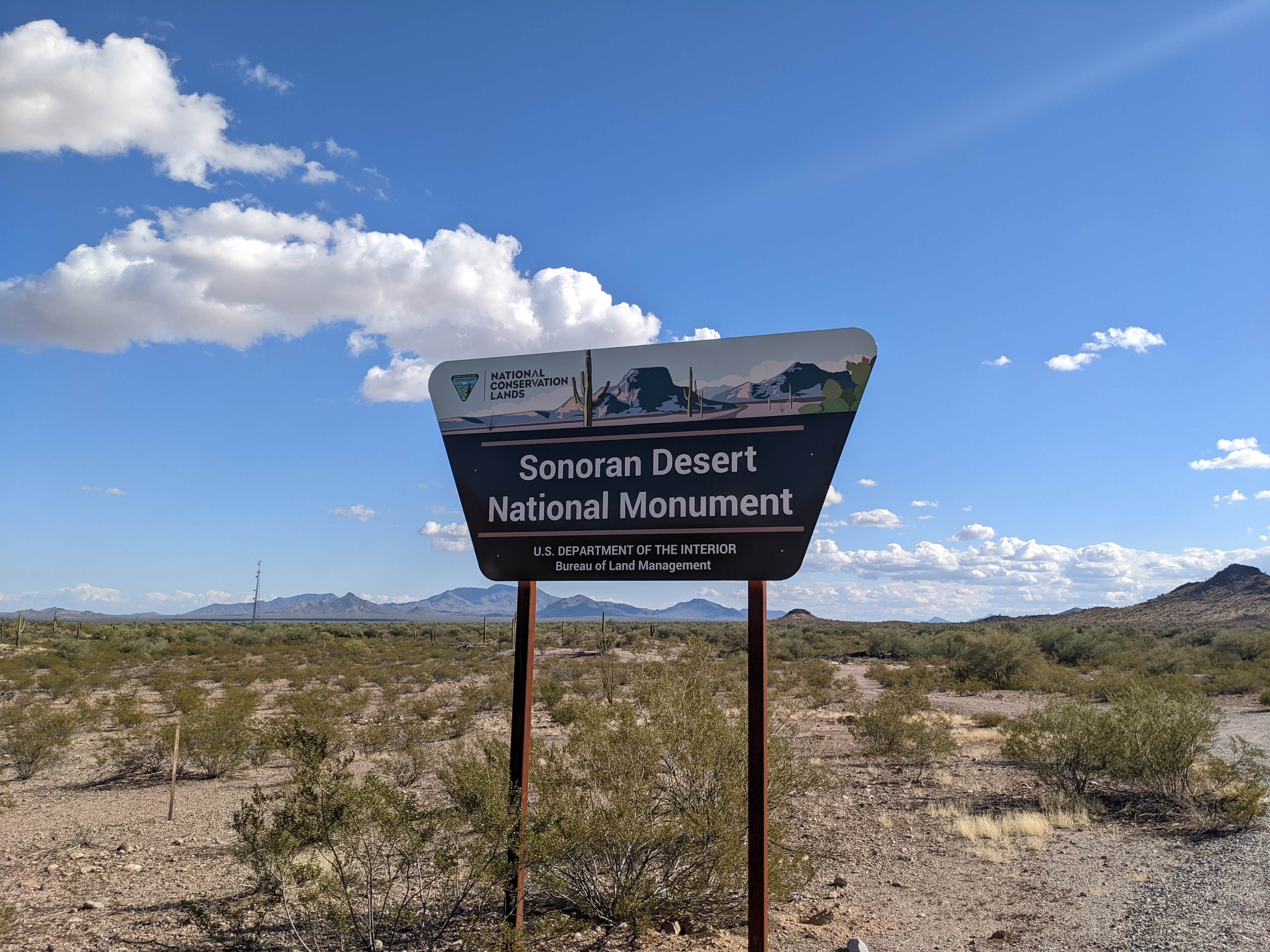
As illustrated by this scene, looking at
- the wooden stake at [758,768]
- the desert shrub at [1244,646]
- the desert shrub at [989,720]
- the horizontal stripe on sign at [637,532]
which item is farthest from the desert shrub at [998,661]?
the horizontal stripe on sign at [637,532]

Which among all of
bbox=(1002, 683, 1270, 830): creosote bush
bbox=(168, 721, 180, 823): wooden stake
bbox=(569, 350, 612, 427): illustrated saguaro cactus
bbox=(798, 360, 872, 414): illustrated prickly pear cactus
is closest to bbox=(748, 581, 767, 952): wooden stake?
bbox=(798, 360, 872, 414): illustrated prickly pear cactus

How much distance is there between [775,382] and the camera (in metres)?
5.17

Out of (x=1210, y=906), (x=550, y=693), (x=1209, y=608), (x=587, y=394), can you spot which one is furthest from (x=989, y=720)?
(x=1209, y=608)

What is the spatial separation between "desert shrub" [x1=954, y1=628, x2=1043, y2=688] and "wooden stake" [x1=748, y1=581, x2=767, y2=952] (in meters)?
29.7

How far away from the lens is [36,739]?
1441 centimetres

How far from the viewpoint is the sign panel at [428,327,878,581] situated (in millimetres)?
5016

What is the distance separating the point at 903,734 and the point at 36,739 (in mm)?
17023

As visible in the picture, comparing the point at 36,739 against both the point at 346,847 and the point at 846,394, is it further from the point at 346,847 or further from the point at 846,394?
the point at 846,394

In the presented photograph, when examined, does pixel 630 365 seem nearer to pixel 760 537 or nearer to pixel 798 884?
pixel 760 537

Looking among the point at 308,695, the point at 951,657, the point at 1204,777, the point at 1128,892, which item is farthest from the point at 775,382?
the point at 951,657

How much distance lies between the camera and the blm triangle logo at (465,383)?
5.93m

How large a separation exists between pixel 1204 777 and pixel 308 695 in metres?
20.9

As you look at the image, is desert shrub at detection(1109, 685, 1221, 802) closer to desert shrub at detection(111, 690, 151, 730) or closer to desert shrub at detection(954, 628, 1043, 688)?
desert shrub at detection(111, 690, 151, 730)

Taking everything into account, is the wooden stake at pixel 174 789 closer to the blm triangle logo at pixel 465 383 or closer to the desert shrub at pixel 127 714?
the desert shrub at pixel 127 714
